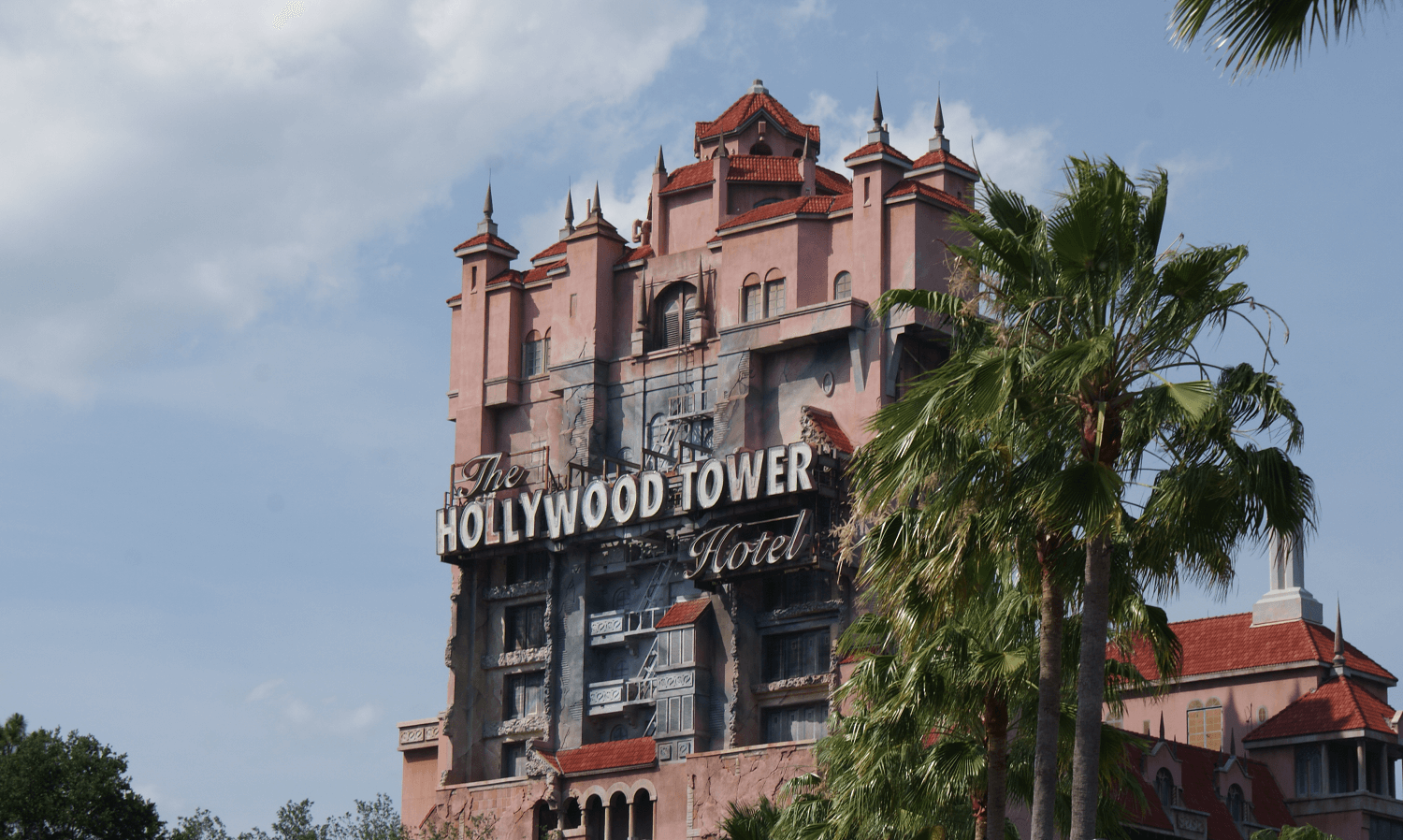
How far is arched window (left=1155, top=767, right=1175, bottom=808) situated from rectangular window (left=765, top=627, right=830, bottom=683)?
491 inches

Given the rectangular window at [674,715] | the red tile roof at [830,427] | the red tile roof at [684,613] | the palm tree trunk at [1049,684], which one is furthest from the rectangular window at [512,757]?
the palm tree trunk at [1049,684]

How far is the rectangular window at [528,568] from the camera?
81.3m

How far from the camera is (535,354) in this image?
278ft

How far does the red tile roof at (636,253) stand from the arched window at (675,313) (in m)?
1.91

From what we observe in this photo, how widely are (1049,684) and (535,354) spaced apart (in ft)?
195

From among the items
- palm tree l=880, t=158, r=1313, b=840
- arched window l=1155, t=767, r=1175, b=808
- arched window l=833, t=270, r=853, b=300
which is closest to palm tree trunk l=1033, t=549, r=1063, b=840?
palm tree l=880, t=158, r=1313, b=840

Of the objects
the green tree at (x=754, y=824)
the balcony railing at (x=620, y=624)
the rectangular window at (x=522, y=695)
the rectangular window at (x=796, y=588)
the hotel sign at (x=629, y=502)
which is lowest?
the green tree at (x=754, y=824)

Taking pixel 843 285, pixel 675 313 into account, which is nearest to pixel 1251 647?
pixel 843 285

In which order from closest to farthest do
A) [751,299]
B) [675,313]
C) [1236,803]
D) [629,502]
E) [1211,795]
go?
[1211,795]
[1236,803]
[629,502]
[751,299]
[675,313]

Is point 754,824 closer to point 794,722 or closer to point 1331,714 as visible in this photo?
point 794,722

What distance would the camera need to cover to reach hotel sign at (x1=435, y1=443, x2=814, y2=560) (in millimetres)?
71500

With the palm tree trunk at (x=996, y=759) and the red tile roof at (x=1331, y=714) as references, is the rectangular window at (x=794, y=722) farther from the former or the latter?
the palm tree trunk at (x=996, y=759)

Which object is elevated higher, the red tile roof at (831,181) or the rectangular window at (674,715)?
the red tile roof at (831,181)

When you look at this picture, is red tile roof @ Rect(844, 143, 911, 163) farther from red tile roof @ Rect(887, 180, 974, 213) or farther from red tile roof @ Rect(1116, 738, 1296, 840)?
red tile roof @ Rect(1116, 738, 1296, 840)
